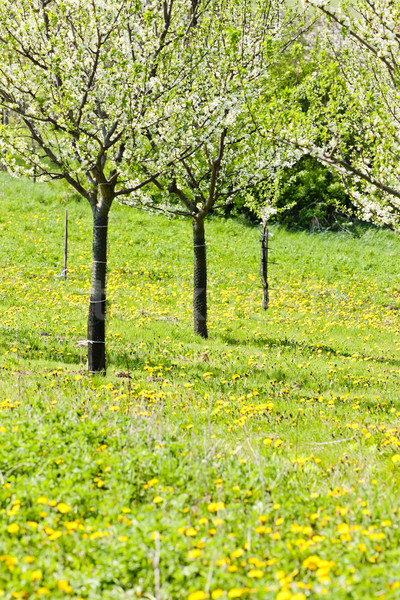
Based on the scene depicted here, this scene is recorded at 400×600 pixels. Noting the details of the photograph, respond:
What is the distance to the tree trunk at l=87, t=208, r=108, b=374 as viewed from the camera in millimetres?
9289

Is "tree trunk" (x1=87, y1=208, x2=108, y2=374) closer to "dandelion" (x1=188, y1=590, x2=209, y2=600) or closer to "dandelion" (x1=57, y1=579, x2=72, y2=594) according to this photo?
"dandelion" (x1=57, y1=579, x2=72, y2=594)

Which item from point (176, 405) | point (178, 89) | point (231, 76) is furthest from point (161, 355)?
point (231, 76)

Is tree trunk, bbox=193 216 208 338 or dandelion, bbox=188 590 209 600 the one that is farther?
tree trunk, bbox=193 216 208 338

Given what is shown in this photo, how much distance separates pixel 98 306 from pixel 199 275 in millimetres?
4772

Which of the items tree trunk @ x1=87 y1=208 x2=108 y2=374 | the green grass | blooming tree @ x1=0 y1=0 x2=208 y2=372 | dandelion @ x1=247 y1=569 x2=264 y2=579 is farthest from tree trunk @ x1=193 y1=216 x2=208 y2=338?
dandelion @ x1=247 y1=569 x2=264 y2=579

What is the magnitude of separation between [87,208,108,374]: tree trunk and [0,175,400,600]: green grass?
0.48 m

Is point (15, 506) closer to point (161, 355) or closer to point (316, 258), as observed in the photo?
point (161, 355)

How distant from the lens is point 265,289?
17.8 meters

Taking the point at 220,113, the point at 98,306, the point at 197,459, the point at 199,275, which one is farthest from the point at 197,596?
the point at 199,275

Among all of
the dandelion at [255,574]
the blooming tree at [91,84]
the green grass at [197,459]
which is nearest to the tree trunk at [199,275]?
the green grass at [197,459]

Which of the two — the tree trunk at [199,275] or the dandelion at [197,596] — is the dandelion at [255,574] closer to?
the dandelion at [197,596]

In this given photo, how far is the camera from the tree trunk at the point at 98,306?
929 cm

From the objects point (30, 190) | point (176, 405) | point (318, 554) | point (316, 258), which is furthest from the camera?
point (30, 190)

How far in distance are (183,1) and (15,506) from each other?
31.3 ft
